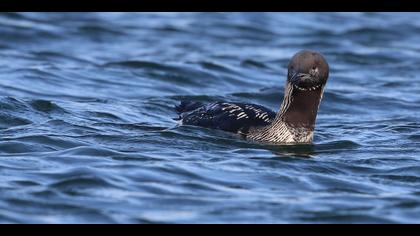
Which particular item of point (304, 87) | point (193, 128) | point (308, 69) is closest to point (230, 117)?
point (193, 128)

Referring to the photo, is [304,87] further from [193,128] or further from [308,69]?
[193,128]

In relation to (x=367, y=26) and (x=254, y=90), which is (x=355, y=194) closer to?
(x=254, y=90)

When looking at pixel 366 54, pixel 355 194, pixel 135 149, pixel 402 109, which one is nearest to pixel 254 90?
pixel 402 109

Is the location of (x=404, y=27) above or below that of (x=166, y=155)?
above

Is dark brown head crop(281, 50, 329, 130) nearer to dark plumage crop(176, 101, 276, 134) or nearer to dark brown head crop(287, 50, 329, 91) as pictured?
dark brown head crop(287, 50, 329, 91)

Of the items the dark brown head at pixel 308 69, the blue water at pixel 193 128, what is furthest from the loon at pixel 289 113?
the blue water at pixel 193 128

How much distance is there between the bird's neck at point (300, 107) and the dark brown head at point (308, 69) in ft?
0.56

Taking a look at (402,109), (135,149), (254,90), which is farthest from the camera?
(254,90)

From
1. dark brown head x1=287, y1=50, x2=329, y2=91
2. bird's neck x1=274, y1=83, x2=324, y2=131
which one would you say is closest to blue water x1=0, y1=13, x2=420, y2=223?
bird's neck x1=274, y1=83, x2=324, y2=131

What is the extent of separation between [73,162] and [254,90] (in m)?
6.47

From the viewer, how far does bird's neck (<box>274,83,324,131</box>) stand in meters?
12.5

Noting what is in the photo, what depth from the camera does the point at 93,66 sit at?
18.4 metres

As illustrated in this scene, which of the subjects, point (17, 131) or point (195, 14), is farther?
point (195, 14)

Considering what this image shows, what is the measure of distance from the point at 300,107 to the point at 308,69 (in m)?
0.62
